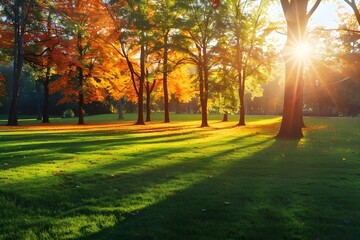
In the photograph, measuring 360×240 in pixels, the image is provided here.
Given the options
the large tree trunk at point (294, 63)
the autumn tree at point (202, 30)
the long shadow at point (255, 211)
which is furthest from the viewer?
the autumn tree at point (202, 30)

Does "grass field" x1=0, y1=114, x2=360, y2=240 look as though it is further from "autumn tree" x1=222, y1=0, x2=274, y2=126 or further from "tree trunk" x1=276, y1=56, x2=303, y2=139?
"autumn tree" x1=222, y1=0, x2=274, y2=126

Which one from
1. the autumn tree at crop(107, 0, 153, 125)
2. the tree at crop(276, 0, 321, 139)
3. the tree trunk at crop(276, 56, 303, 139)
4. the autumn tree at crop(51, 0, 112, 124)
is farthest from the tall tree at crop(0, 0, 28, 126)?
the tree trunk at crop(276, 56, 303, 139)

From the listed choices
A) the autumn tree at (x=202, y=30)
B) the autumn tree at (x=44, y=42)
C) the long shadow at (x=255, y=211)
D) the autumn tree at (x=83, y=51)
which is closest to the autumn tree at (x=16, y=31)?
the autumn tree at (x=44, y=42)

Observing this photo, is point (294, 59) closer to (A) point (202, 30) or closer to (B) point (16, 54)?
(A) point (202, 30)

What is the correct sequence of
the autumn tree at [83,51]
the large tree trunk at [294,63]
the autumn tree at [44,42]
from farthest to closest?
the autumn tree at [83,51] < the autumn tree at [44,42] < the large tree trunk at [294,63]

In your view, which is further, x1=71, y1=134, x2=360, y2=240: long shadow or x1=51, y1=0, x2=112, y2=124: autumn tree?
x1=51, y1=0, x2=112, y2=124: autumn tree

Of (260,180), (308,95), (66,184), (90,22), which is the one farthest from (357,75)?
(66,184)

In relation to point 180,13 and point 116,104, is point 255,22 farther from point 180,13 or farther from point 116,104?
point 116,104

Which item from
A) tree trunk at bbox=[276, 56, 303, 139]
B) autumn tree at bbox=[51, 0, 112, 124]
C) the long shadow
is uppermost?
autumn tree at bbox=[51, 0, 112, 124]

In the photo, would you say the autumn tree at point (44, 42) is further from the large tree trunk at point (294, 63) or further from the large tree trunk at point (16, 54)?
the large tree trunk at point (294, 63)

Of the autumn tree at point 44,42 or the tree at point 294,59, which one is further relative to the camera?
the autumn tree at point 44,42

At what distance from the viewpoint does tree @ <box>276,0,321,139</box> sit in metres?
18.9

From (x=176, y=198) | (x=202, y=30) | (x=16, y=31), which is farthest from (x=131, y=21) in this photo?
(x=176, y=198)

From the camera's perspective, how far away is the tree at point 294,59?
18.9 metres
